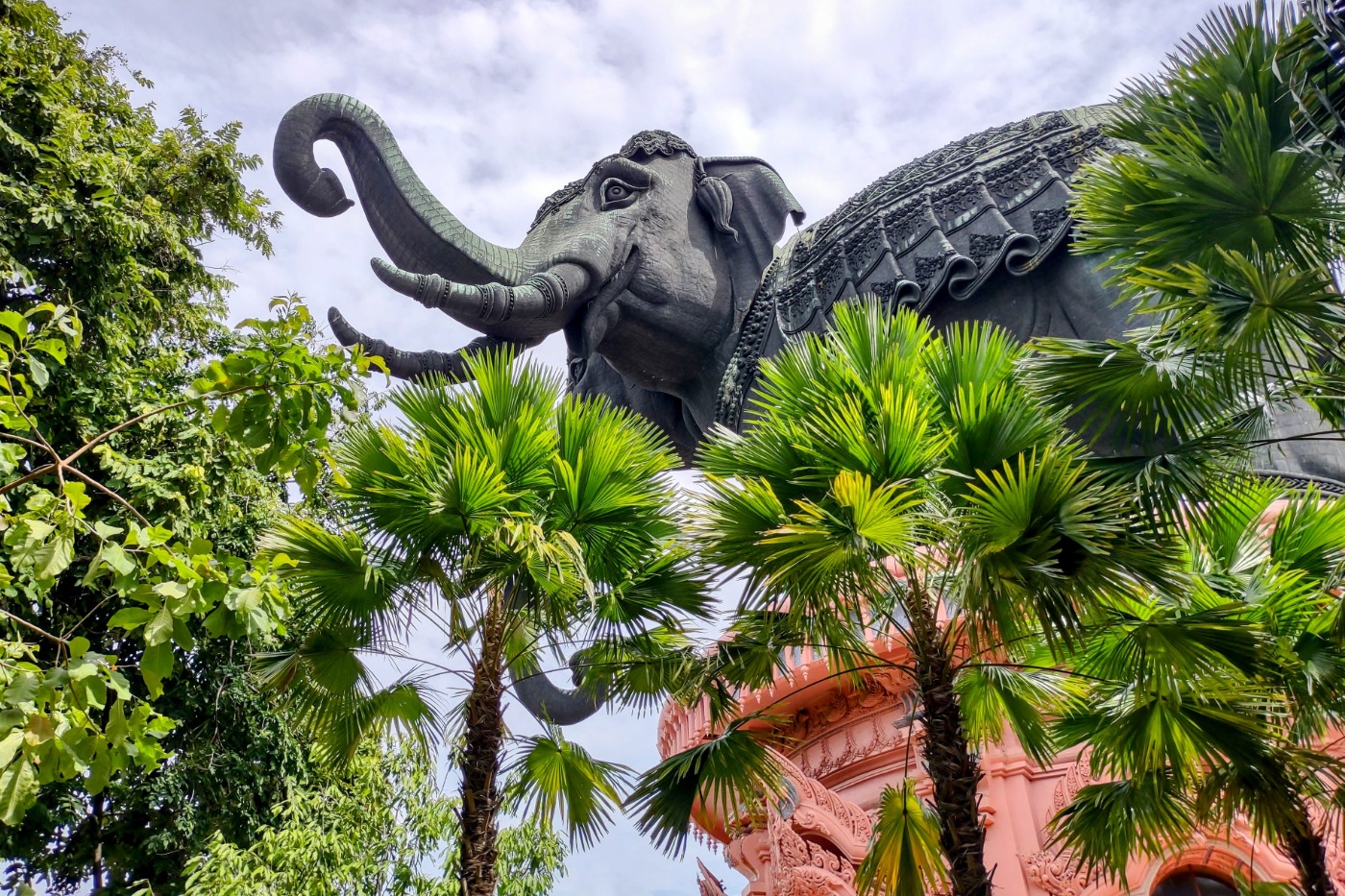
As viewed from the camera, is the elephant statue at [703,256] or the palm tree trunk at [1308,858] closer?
the palm tree trunk at [1308,858]

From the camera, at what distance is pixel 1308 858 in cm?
576

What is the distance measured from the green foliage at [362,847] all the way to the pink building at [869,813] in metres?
2.17

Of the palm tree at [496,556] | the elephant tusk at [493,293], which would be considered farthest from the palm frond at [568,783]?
the elephant tusk at [493,293]

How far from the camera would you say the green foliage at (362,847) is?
31.6 feet

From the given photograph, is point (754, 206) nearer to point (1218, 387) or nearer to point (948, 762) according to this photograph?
point (1218, 387)

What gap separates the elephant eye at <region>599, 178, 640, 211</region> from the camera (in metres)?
12.3

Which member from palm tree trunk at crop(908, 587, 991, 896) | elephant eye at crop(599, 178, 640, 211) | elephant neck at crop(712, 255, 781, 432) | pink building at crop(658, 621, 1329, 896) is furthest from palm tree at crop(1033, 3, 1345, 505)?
elephant eye at crop(599, 178, 640, 211)

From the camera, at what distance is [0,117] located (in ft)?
31.5

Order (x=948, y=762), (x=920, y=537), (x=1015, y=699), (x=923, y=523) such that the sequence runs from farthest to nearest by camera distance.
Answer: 1. (x=1015, y=699)
2. (x=920, y=537)
3. (x=923, y=523)
4. (x=948, y=762)

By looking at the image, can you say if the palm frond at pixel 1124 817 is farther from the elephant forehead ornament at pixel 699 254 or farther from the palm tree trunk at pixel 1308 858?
the elephant forehead ornament at pixel 699 254

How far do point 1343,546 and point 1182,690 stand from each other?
58.8 inches

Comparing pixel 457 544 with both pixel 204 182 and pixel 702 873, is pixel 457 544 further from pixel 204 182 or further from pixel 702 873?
pixel 204 182

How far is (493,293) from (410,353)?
126 cm

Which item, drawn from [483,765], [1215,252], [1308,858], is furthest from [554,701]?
[1215,252]
